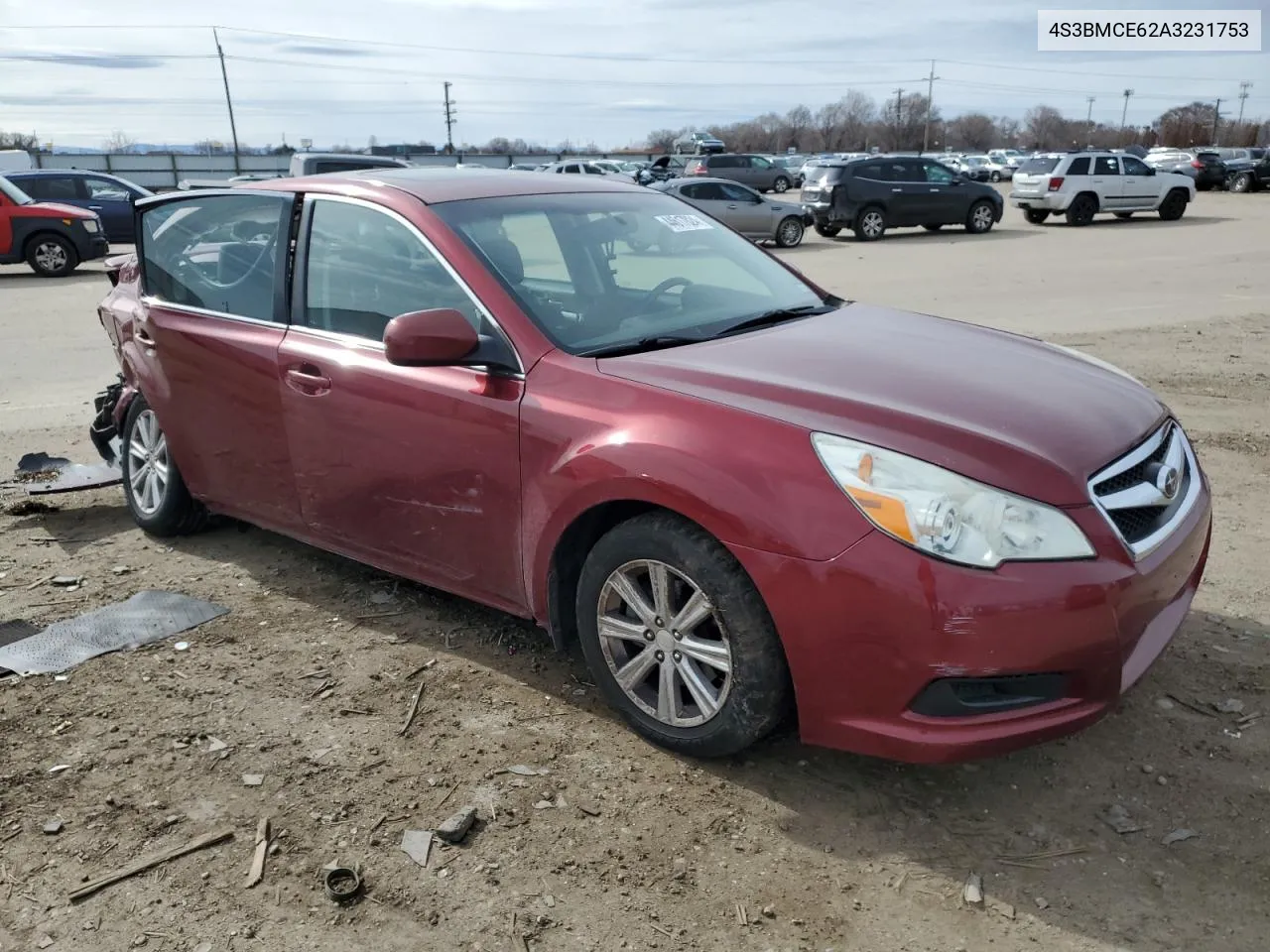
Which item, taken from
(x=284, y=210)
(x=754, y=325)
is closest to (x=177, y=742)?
(x=284, y=210)

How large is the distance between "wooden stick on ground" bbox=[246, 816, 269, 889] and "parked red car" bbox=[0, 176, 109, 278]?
1758cm

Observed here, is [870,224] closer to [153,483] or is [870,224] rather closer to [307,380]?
[153,483]

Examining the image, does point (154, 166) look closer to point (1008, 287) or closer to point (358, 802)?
point (1008, 287)

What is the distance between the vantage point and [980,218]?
80.6 feet

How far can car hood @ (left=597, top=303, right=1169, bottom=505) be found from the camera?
272 centimetres

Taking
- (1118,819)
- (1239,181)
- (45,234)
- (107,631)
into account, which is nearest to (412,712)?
(107,631)

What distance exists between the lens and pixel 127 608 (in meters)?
4.29

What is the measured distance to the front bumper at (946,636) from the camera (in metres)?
2.56

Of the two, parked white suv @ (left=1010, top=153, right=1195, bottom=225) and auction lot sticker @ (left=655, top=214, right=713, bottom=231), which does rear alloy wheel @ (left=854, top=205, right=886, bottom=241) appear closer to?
parked white suv @ (left=1010, top=153, right=1195, bottom=225)

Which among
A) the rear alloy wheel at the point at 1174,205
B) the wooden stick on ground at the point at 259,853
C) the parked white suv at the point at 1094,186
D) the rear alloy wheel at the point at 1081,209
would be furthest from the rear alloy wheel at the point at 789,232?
the wooden stick on ground at the point at 259,853

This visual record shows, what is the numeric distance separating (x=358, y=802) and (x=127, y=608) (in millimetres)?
1854

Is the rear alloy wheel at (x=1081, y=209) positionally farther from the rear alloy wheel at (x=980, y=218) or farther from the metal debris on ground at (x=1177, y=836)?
the metal debris on ground at (x=1177, y=836)

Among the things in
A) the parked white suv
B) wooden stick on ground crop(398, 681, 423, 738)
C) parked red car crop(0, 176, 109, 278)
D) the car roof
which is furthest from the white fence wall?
wooden stick on ground crop(398, 681, 423, 738)

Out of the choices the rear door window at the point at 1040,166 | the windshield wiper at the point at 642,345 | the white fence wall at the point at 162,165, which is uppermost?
the white fence wall at the point at 162,165
